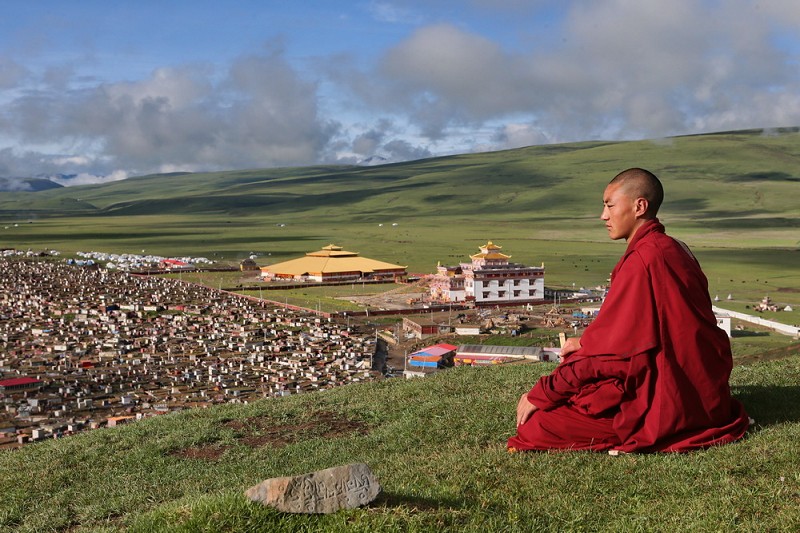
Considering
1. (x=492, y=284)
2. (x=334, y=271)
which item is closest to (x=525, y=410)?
(x=492, y=284)

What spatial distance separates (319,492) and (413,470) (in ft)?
5.57

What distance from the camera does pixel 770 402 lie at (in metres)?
8.26

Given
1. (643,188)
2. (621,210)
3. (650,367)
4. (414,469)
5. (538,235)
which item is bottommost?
(414,469)

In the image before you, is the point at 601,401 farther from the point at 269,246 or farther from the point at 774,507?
the point at 269,246

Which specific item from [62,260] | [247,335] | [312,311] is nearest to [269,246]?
[62,260]

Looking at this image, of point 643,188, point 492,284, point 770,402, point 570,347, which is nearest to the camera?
point 643,188

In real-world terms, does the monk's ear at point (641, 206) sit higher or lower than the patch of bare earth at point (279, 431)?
higher

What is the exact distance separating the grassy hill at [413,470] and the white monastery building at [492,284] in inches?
1623

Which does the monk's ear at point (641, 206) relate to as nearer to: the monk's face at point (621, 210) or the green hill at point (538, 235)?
the monk's face at point (621, 210)

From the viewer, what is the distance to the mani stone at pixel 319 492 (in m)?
5.02

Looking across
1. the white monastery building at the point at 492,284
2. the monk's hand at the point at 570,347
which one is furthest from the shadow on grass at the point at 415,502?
the white monastery building at the point at 492,284

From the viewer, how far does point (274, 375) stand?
2891cm

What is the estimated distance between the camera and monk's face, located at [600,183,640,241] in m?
6.81

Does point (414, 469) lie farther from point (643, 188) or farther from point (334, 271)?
point (334, 271)
